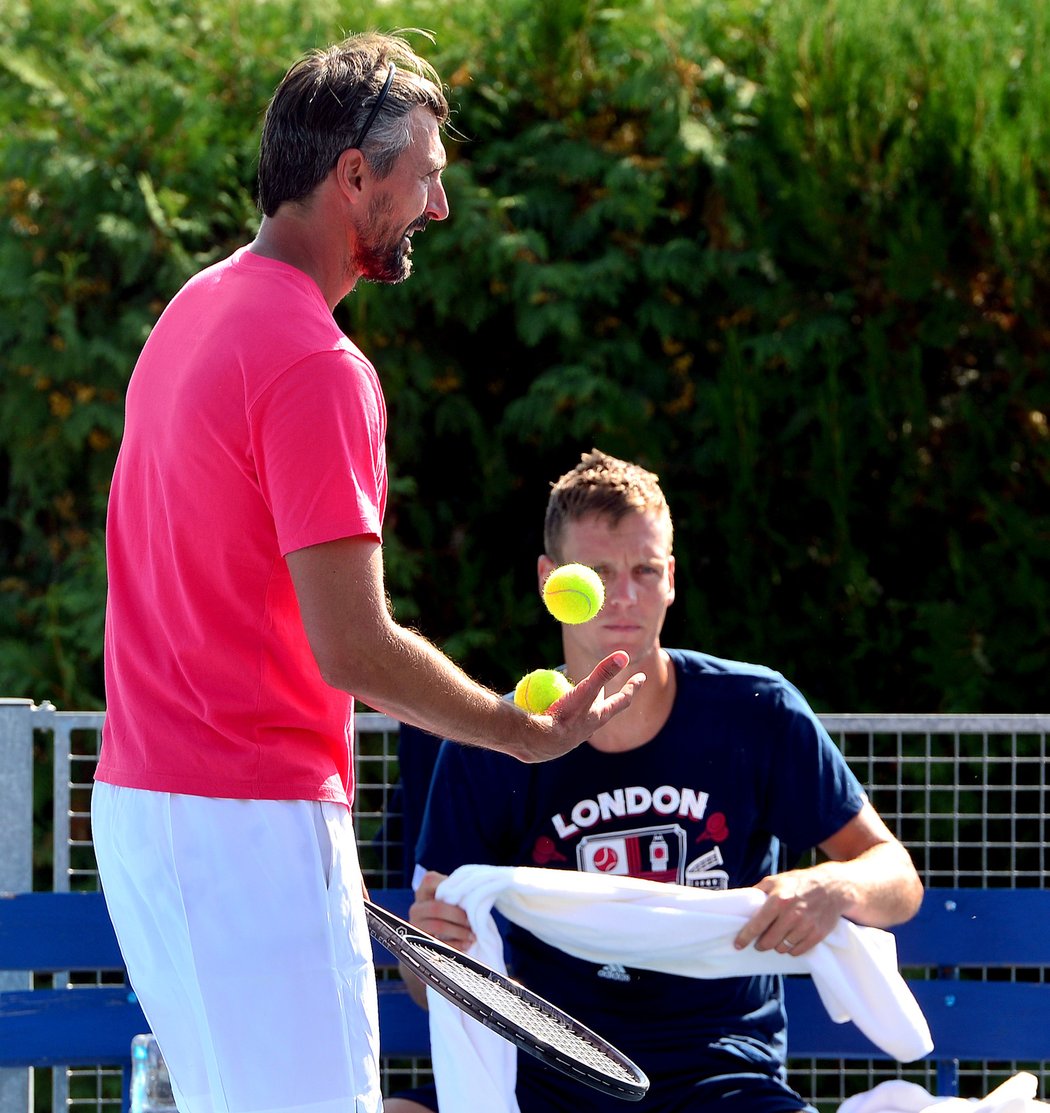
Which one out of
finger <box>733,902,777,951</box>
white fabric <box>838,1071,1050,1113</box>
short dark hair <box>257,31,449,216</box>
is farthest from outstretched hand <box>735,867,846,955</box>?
short dark hair <box>257,31,449,216</box>

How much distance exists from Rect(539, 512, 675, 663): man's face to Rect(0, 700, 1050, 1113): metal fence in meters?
0.62

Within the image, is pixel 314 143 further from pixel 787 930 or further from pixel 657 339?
pixel 657 339

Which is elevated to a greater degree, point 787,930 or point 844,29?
point 844,29

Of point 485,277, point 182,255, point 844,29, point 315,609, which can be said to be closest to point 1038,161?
point 844,29

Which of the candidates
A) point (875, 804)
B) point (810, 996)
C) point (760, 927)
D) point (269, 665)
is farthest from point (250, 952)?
point (875, 804)

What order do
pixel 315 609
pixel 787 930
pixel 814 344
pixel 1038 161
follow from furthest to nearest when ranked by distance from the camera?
pixel 814 344, pixel 1038 161, pixel 787 930, pixel 315 609

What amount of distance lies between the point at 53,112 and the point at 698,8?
2048 mm

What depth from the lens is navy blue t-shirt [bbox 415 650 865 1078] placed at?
9.39 ft

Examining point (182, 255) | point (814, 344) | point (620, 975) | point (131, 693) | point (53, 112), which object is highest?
point (53, 112)

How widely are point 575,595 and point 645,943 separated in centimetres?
67

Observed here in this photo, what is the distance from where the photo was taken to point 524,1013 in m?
2.27

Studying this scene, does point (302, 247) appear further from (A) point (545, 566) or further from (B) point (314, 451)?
(A) point (545, 566)

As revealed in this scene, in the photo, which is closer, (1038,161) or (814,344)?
(1038,161)

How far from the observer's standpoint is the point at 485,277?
15.3ft
